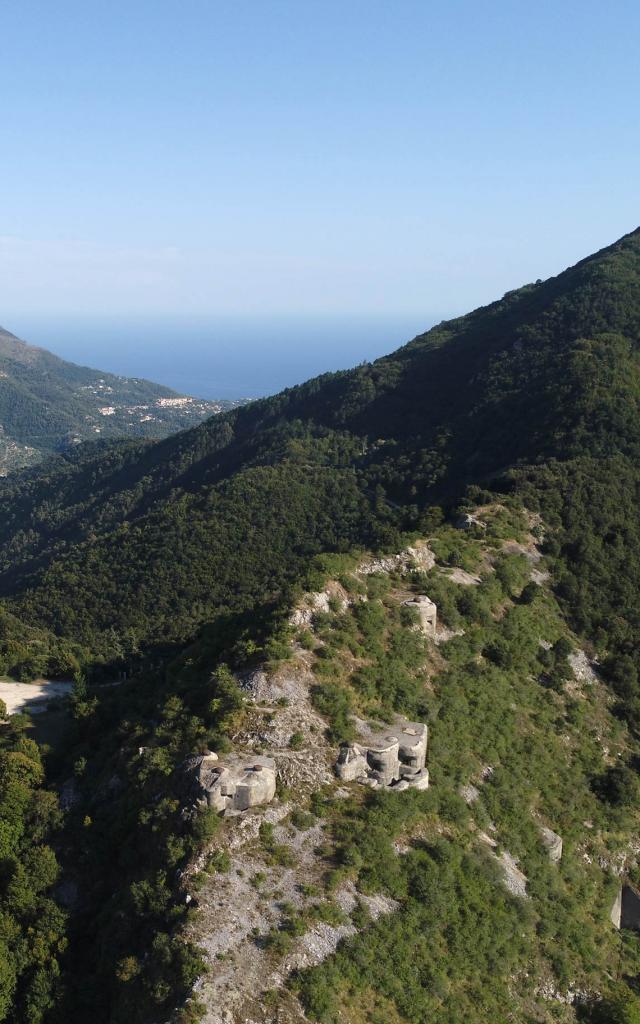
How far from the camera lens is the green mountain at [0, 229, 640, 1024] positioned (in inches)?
840

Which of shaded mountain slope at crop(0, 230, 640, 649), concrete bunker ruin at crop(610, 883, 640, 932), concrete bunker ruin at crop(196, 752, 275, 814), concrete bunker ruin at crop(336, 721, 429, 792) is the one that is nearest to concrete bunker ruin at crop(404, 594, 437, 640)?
shaded mountain slope at crop(0, 230, 640, 649)

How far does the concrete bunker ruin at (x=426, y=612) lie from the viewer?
115ft

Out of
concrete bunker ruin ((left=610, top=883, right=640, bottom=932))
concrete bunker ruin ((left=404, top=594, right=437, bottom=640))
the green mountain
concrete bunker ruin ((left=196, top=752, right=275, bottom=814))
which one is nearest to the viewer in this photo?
the green mountain

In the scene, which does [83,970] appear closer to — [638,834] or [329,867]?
[329,867]

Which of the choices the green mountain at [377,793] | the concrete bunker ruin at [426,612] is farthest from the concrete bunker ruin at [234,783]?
the concrete bunker ruin at [426,612]

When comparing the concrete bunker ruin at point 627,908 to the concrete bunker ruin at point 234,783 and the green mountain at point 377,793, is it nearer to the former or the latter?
the green mountain at point 377,793

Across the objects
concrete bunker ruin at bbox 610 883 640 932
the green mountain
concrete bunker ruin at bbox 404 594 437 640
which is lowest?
concrete bunker ruin at bbox 610 883 640 932

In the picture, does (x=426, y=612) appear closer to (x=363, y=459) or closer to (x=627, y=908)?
(x=627, y=908)

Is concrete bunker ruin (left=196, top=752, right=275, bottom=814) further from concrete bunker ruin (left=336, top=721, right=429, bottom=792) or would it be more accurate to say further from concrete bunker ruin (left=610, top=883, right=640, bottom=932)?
concrete bunker ruin (left=610, top=883, right=640, bottom=932)

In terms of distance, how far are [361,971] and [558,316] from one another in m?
83.4

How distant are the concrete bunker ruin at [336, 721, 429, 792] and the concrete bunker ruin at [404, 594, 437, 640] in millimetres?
7107

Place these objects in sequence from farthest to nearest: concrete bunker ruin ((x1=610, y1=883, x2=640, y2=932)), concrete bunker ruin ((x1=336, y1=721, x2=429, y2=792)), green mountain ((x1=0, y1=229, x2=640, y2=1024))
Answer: concrete bunker ruin ((x1=610, y1=883, x2=640, y2=932)) → concrete bunker ruin ((x1=336, y1=721, x2=429, y2=792)) → green mountain ((x1=0, y1=229, x2=640, y2=1024))

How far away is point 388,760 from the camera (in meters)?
26.9

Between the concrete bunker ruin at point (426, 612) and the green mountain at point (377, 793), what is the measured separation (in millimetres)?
673
